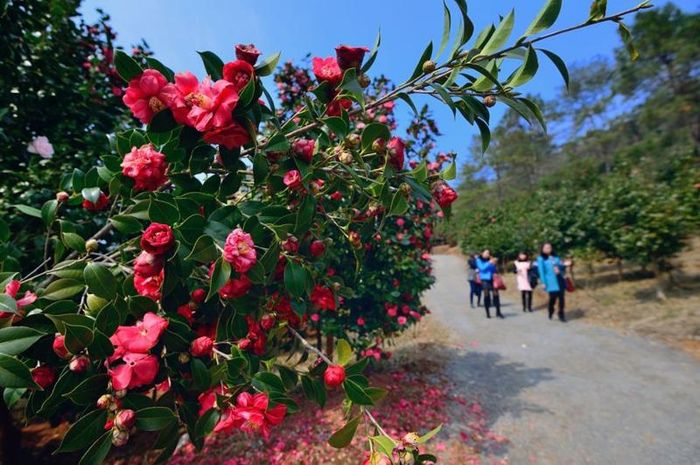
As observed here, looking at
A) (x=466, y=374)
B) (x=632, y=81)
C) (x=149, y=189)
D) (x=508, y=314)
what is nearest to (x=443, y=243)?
(x=632, y=81)

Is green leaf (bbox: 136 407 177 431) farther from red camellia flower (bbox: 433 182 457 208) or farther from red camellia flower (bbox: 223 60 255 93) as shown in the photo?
red camellia flower (bbox: 433 182 457 208)

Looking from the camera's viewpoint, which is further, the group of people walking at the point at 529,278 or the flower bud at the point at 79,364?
the group of people walking at the point at 529,278

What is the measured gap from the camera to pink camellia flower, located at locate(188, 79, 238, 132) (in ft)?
2.65

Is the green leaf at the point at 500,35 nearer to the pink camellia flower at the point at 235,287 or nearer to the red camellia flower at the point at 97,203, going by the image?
the pink camellia flower at the point at 235,287

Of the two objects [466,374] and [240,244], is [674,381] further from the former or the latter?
[240,244]

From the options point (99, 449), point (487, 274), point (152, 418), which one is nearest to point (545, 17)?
point (152, 418)

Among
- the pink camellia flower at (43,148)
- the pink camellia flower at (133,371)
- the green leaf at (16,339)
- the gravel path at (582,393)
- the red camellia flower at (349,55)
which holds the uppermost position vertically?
the pink camellia flower at (43,148)

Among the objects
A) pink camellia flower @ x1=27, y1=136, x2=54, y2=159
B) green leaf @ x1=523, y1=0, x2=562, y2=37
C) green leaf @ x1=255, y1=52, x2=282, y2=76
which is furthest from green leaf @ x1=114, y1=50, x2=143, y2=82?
pink camellia flower @ x1=27, y1=136, x2=54, y2=159

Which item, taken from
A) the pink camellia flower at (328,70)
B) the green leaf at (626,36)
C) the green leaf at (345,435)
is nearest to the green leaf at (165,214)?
the pink camellia flower at (328,70)

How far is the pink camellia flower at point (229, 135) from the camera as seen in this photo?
2.74 feet

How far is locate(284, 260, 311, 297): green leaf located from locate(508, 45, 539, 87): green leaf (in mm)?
810

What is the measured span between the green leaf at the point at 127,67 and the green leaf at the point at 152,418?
83 cm

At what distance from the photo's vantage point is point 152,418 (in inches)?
31.9

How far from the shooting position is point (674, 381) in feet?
13.4
